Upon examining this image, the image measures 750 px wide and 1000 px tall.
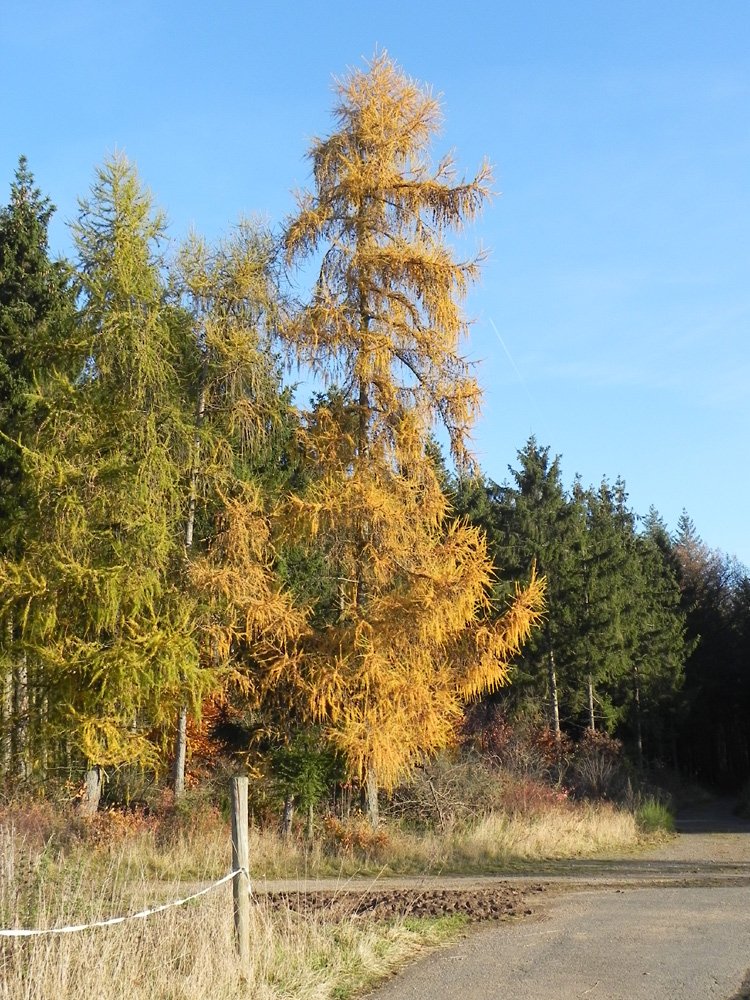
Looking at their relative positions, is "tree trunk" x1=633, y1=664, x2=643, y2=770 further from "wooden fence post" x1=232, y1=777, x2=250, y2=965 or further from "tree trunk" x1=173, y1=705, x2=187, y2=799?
"wooden fence post" x1=232, y1=777, x2=250, y2=965

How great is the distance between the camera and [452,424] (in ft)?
58.0

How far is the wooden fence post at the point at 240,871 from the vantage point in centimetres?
722

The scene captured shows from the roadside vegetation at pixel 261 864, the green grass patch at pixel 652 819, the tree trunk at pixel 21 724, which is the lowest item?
the green grass patch at pixel 652 819

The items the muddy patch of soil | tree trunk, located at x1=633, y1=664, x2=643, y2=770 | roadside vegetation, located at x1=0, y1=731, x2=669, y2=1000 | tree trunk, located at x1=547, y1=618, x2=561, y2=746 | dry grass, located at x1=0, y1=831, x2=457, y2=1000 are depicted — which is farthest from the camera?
tree trunk, located at x1=633, y1=664, x2=643, y2=770

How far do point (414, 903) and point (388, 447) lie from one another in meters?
9.06

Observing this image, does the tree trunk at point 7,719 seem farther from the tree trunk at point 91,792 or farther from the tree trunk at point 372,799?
the tree trunk at point 372,799

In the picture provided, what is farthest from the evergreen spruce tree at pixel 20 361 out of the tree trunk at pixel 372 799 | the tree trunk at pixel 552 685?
the tree trunk at pixel 552 685

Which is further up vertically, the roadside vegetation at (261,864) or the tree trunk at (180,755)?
the tree trunk at (180,755)

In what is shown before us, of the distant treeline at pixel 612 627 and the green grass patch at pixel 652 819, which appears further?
the distant treeline at pixel 612 627

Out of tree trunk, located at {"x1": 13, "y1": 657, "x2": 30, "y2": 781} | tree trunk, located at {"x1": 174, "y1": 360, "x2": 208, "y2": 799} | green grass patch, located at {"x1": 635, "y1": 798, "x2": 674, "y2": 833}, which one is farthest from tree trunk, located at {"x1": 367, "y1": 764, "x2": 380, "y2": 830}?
green grass patch, located at {"x1": 635, "y1": 798, "x2": 674, "y2": 833}

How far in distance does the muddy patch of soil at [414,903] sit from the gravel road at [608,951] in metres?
0.38

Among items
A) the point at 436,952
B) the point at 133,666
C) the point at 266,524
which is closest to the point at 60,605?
the point at 133,666

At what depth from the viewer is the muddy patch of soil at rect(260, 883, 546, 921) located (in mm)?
9765

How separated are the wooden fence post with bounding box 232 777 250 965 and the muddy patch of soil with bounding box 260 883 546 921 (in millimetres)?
1799
